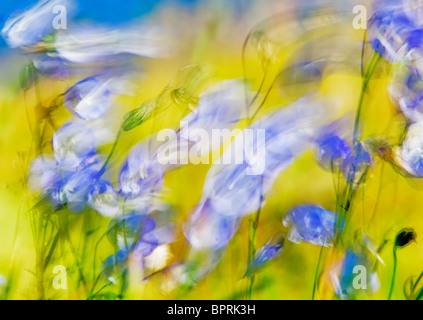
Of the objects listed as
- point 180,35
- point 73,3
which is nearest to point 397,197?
point 180,35

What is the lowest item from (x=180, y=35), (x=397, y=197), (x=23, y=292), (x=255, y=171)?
(x=23, y=292)

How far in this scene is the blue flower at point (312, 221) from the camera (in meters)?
1.58

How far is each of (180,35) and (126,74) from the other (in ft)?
0.65

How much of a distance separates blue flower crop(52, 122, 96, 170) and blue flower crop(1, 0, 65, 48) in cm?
29

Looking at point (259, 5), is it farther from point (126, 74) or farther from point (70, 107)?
point (70, 107)

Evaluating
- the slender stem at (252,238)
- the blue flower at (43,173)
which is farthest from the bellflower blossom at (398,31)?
the blue flower at (43,173)

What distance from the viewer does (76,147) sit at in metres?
1.59

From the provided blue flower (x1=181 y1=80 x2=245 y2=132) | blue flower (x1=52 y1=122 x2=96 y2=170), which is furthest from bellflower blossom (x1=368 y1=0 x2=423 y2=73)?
blue flower (x1=52 y1=122 x2=96 y2=170)

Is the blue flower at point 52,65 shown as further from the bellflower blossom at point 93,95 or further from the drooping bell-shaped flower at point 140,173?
the drooping bell-shaped flower at point 140,173

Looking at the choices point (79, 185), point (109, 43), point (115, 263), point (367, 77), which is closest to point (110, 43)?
point (109, 43)

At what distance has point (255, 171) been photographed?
158 cm

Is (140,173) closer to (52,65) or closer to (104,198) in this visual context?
(104,198)

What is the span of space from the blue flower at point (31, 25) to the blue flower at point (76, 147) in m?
0.29

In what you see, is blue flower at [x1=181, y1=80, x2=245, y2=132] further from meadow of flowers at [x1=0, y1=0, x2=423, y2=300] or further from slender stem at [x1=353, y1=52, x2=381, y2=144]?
slender stem at [x1=353, y1=52, x2=381, y2=144]
